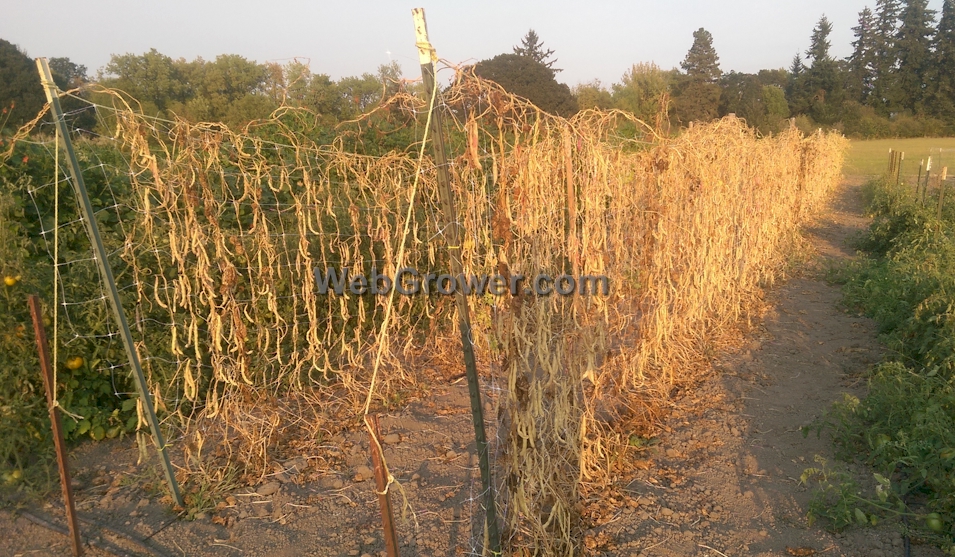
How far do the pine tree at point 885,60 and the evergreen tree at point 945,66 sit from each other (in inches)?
91.0

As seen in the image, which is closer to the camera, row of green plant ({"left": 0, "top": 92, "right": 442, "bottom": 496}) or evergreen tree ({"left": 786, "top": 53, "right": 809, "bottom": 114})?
row of green plant ({"left": 0, "top": 92, "right": 442, "bottom": 496})

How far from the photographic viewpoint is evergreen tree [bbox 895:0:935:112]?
3775 cm

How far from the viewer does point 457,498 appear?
2.59 meters

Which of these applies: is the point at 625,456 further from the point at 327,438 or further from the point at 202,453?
the point at 202,453

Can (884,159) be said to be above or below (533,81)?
below

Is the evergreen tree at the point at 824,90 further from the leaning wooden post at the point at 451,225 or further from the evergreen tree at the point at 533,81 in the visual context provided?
the leaning wooden post at the point at 451,225

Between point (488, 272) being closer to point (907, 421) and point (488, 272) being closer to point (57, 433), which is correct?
point (57, 433)

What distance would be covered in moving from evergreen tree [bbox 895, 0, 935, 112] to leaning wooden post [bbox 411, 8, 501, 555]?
45.9 metres

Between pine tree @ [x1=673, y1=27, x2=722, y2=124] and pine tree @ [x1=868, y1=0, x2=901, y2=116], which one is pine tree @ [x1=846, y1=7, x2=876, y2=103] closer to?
pine tree @ [x1=868, y1=0, x2=901, y2=116]

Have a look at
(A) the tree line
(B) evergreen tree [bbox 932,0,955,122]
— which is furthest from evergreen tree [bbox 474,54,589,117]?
(B) evergreen tree [bbox 932,0,955,122]

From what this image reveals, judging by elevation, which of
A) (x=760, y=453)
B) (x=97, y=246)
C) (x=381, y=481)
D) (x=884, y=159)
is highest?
(x=97, y=246)

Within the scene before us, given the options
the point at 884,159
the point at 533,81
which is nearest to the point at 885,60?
the point at 884,159

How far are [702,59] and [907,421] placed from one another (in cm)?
3545

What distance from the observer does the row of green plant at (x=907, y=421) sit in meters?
2.24
